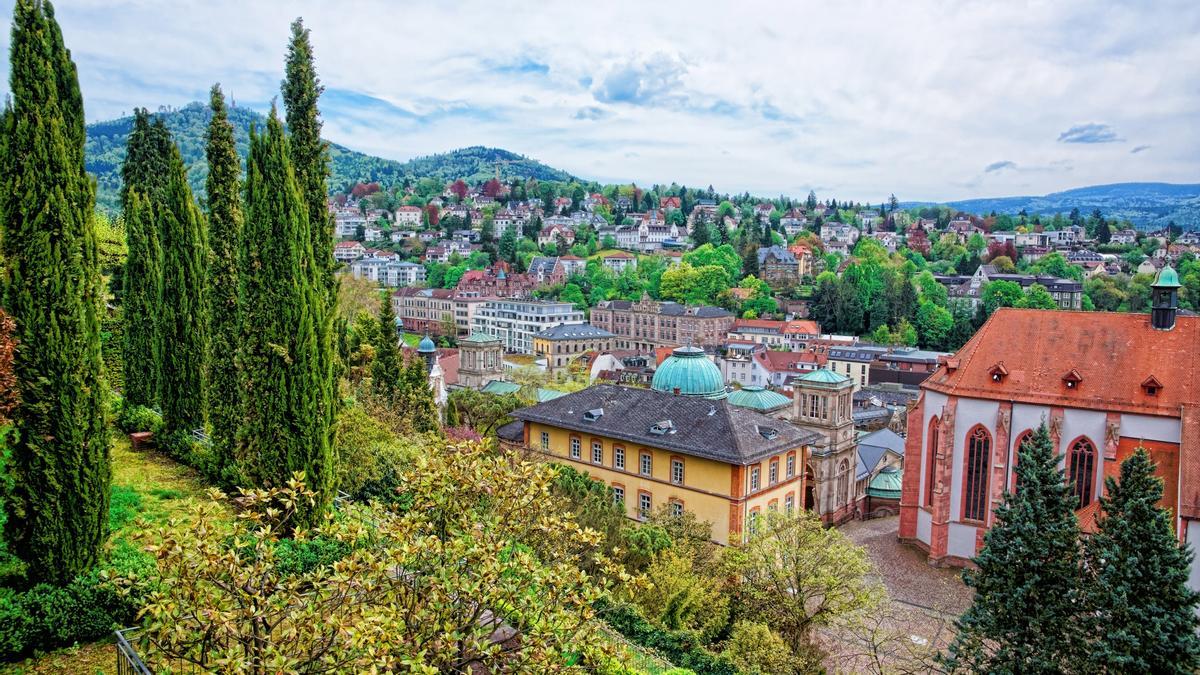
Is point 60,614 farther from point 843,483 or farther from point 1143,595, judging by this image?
point 843,483

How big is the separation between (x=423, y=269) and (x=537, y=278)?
29022 millimetres

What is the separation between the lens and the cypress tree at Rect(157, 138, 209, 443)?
24219 millimetres

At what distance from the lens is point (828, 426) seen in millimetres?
42312

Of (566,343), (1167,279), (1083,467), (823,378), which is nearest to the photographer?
(1167,279)

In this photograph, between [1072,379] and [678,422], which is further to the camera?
[678,422]

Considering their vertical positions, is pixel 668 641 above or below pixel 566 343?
above

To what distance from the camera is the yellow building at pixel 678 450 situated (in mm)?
33281

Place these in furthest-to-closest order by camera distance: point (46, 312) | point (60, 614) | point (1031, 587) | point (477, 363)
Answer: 1. point (477, 363)
2. point (1031, 587)
3. point (46, 312)
4. point (60, 614)

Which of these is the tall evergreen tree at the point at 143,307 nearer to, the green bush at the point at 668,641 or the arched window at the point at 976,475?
the green bush at the point at 668,641

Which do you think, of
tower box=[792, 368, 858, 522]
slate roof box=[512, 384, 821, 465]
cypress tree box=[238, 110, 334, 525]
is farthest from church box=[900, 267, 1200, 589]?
cypress tree box=[238, 110, 334, 525]

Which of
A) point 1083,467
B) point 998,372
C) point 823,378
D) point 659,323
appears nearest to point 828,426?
point 823,378

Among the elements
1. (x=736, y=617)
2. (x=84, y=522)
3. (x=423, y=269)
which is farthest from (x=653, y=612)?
(x=423, y=269)

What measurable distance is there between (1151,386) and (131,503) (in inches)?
1451

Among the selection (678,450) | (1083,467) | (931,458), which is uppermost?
(678,450)
